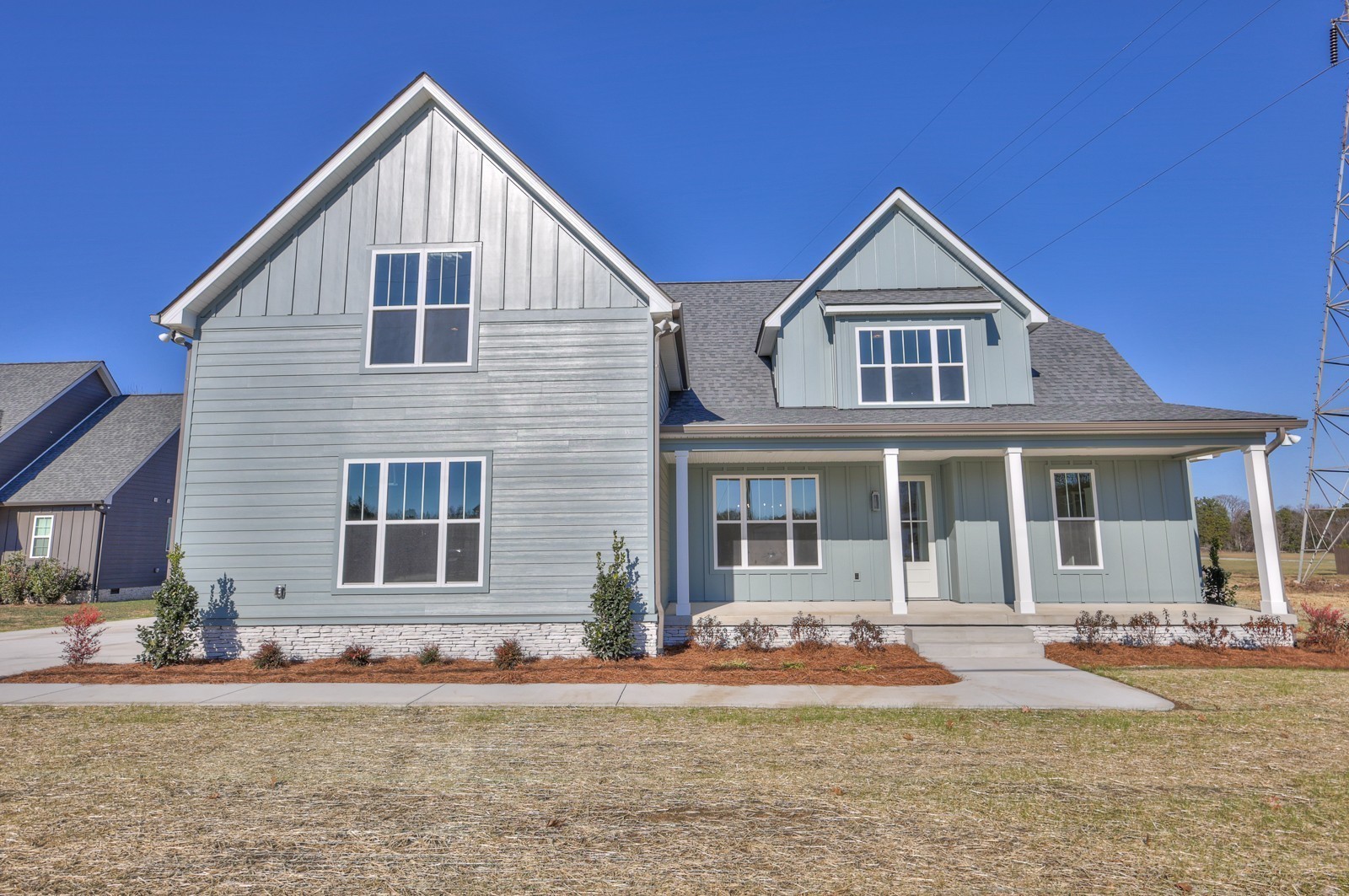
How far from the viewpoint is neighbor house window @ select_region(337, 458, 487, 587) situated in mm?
10539

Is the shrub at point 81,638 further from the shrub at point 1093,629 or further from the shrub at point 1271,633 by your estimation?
the shrub at point 1271,633

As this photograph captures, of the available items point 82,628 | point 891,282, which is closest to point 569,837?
point 82,628

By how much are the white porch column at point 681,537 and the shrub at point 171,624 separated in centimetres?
701

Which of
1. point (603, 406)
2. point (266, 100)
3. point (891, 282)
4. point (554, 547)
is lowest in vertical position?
point (554, 547)

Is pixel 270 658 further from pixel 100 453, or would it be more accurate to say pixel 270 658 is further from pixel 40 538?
pixel 100 453

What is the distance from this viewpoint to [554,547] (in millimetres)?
10508

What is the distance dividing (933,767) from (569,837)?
290 centimetres

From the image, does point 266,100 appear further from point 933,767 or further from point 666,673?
point 933,767

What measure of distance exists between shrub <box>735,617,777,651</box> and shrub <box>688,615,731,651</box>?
18 cm

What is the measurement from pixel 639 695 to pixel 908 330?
28.3 ft

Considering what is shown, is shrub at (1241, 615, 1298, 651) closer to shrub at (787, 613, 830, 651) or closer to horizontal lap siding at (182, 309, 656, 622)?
shrub at (787, 613, 830, 651)

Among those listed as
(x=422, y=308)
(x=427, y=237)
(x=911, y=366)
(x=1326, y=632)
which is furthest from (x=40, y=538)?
(x=1326, y=632)

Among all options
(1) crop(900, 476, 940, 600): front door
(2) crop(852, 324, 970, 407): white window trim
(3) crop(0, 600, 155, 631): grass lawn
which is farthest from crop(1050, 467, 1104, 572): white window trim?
(3) crop(0, 600, 155, 631): grass lawn

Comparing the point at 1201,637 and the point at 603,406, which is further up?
the point at 603,406
